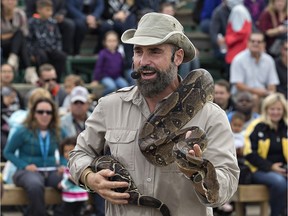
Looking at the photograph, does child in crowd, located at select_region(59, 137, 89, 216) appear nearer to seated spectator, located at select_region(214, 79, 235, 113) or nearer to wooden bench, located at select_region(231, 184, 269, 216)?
wooden bench, located at select_region(231, 184, 269, 216)

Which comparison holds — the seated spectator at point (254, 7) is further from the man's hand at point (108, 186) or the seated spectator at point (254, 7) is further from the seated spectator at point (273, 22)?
the man's hand at point (108, 186)

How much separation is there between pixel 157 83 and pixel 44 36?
9226 millimetres

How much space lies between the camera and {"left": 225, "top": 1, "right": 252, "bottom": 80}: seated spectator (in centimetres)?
1487

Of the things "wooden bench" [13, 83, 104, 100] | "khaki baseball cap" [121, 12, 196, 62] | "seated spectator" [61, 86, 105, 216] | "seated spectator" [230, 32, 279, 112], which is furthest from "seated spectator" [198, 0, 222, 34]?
"khaki baseball cap" [121, 12, 196, 62]

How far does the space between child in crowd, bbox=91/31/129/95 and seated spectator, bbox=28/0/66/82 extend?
2.15 feet

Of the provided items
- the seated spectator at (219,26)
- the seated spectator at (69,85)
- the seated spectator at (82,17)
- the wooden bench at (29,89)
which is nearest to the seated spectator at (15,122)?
the seated spectator at (69,85)

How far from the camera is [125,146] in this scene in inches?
199

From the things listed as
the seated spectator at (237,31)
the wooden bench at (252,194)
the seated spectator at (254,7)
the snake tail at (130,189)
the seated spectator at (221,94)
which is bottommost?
the wooden bench at (252,194)

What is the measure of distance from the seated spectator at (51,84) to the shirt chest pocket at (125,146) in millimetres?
7635

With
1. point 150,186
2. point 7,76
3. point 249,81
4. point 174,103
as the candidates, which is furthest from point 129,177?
point 249,81

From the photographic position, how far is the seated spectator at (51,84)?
1271 centimetres

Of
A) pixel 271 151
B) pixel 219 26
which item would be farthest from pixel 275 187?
pixel 219 26

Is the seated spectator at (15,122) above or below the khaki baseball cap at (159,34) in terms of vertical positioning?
below

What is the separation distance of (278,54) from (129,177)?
10.2 meters
